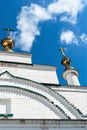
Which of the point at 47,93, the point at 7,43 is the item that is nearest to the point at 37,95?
the point at 47,93

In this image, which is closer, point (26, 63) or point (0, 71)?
point (0, 71)

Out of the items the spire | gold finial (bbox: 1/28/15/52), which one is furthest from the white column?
gold finial (bbox: 1/28/15/52)

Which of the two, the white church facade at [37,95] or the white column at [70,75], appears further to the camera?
the white column at [70,75]

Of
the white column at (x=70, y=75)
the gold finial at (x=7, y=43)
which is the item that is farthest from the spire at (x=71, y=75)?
the gold finial at (x=7, y=43)

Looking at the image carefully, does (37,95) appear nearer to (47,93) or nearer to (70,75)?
(47,93)

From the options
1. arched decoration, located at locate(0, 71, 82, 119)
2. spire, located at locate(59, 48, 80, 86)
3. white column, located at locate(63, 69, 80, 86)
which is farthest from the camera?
white column, located at locate(63, 69, 80, 86)

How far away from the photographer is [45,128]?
23.7 ft

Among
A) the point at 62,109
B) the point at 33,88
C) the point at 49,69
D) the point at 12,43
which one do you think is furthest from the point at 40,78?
the point at 12,43

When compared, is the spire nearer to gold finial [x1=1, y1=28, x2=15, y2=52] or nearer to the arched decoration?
the arched decoration

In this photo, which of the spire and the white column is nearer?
the spire

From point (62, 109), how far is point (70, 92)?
2074 mm

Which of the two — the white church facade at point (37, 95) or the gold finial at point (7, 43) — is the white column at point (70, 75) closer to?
the white church facade at point (37, 95)

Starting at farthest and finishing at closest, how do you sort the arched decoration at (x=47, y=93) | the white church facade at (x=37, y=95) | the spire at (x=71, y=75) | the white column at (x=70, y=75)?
the white column at (x=70, y=75), the spire at (x=71, y=75), the arched decoration at (x=47, y=93), the white church facade at (x=37, y=95)

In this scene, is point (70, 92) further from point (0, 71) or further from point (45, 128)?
point (45, 128)
